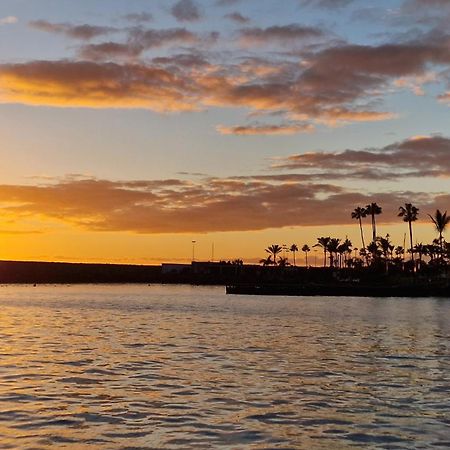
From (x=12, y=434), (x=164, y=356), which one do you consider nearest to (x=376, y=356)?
(x=164, y=356)

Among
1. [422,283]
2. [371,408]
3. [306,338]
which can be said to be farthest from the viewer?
[422,283]

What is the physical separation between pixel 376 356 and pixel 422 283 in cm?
15625

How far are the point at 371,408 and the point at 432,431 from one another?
3808 millimetres

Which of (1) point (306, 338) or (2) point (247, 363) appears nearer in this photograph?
(2) point (247, 363)

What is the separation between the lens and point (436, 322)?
8206 cm

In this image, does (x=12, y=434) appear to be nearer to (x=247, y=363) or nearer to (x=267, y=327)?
(x=247, y=363)

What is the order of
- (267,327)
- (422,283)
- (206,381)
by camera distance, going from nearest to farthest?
(206,381) < (267,327) < (422,283)

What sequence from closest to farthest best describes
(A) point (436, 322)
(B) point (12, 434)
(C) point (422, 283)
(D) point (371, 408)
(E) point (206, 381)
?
(B) point (12, 434), (D) point (371, 408), (E) point (206, 381), (A) point (436, 322), (C) point (422, 283)

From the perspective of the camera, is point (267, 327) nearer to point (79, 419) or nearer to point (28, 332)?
point (28, 332)

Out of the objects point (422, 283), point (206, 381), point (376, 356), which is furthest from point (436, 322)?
point (422, 283)

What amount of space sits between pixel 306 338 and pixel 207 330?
11.1 meters

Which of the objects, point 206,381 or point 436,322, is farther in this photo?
point 436,322

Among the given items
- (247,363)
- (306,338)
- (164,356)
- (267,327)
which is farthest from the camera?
(267,327)

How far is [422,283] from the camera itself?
192 meters
